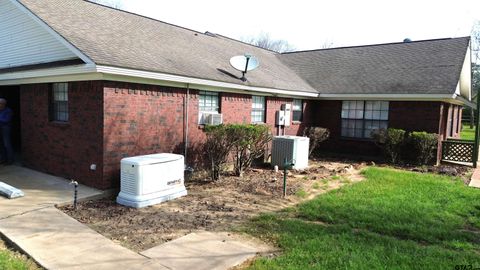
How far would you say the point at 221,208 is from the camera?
6.78 meters

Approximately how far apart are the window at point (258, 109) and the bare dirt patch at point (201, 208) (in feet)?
9.84

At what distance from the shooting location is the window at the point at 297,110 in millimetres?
14477

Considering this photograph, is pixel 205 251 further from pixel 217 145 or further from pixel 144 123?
pixel 217 145

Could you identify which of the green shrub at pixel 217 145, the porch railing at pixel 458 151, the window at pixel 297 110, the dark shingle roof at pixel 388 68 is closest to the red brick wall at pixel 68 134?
the green shrub at pixel 217 145

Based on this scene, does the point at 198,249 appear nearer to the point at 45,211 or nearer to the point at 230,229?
the point at 230,229

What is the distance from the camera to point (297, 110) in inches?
580

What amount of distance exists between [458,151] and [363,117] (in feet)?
11.8

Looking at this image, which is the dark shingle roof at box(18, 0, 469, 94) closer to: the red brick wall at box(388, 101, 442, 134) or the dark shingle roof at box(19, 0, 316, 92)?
the dark shingle roof at box(19, 0, 316, 92)

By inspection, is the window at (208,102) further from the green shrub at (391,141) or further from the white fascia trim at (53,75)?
the green shrub at (391,141)

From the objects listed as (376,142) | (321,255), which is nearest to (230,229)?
(321,255)

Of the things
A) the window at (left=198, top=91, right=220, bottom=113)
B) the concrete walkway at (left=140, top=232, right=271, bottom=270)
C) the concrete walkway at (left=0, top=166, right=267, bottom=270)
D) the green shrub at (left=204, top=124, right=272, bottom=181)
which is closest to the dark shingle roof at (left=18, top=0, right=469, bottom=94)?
the window at (left=198, top=91, right=220, bottom=113)

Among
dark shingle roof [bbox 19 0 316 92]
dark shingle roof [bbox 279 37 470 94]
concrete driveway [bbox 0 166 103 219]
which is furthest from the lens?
dark shingle roof [bbox 279 37 470 94]

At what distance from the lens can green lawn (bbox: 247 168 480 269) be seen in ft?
14.7

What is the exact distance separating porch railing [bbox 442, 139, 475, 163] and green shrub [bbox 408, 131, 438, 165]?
94cm
